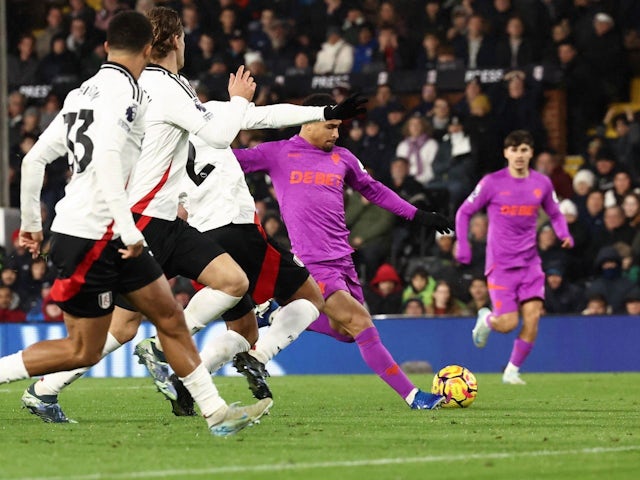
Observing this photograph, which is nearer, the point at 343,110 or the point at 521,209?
the point at 343,110

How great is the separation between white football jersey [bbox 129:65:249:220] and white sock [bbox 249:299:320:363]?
4.18ft

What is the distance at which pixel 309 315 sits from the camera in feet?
30.5

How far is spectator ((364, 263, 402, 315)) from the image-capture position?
17.7m

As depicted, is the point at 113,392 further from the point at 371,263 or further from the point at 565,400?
the point at 371,263

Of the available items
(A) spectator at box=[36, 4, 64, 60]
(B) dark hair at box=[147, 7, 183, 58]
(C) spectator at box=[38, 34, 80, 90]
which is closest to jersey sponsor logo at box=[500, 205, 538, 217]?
(B) dark hair at box=[147, 7, 183, 58]

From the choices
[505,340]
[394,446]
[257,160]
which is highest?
[257,160]

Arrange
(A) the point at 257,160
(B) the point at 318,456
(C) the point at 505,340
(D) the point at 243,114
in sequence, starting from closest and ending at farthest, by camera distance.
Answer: (B) the point at 318,456 < (D) the point at 243,114 < (A) the point at 257,160 < (C) the point at 505,340

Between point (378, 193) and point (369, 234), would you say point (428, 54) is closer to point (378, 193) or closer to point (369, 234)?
point (369, 234)

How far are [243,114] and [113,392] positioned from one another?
527 centimetres

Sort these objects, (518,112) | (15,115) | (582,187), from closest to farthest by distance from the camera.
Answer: (582,187)
(518,112)
(15,115)

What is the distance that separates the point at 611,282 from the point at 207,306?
9.36 m

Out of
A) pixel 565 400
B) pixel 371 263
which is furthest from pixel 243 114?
pixel 371 263

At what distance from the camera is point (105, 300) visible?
7.31 m

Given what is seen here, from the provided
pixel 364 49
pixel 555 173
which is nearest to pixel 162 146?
pixel 555 173
